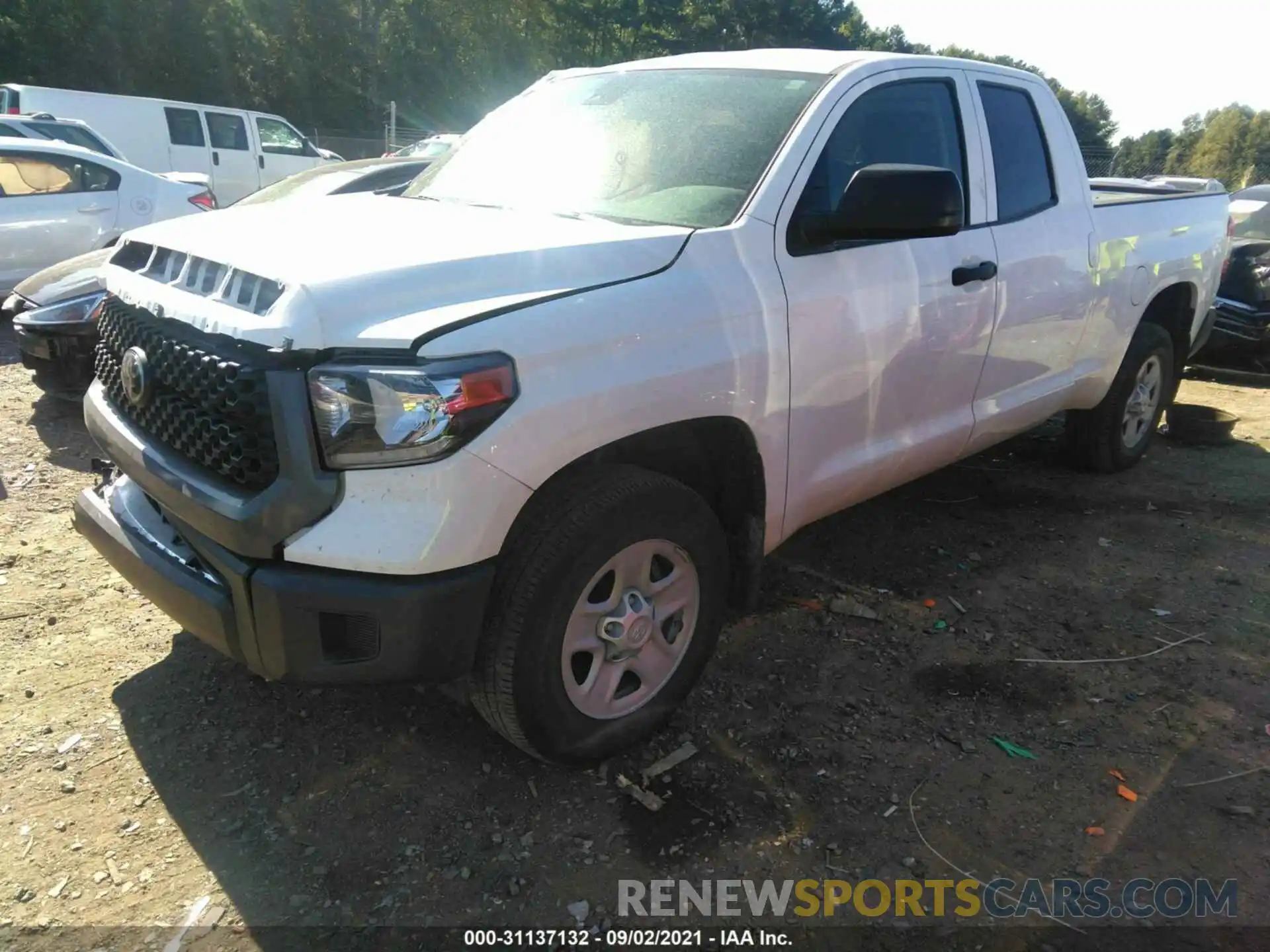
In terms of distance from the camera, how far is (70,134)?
10797mm

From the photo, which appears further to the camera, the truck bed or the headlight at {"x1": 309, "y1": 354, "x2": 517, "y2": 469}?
the truck bed

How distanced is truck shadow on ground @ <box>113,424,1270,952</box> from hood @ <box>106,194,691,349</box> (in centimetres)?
103

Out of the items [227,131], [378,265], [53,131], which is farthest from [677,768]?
[227,131]

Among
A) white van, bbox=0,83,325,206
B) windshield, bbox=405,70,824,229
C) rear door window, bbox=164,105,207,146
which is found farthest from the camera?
rear door window, bbox=164,105,207,146

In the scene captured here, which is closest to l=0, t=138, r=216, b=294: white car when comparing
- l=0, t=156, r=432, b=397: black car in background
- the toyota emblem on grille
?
l=0, t=156, r=432, b=397: black car in background

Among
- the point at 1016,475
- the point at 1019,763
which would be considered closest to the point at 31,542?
the point at 1019,763

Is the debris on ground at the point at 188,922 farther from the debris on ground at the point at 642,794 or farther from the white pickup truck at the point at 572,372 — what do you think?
the debris on ground at the point at 642,794

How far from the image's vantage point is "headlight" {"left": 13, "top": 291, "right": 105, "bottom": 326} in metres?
5.29

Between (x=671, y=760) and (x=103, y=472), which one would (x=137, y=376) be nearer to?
(x=103, y=472)

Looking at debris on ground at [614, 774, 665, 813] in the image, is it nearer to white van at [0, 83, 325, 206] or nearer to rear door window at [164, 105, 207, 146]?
white van at [0, 83, 325, 206]

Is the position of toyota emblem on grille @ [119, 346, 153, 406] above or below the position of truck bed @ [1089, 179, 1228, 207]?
below

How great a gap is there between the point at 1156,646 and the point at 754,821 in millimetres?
1982

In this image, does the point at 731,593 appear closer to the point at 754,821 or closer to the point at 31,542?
the point at 754,821

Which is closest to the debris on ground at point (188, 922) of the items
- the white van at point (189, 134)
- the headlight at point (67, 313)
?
the headlight at point (67, 313)
